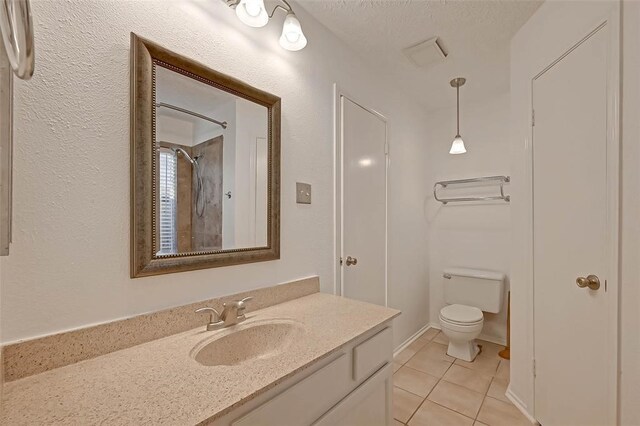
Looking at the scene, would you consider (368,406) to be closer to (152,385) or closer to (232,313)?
(232,313)

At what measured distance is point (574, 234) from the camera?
1371 mm

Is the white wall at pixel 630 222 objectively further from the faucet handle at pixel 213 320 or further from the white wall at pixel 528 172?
the faucet handle at pixel 213 320

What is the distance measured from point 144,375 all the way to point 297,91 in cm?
143

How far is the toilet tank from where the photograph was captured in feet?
8.20

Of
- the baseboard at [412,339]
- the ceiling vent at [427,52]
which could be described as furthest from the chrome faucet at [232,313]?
the ceiling vent at [427,52]

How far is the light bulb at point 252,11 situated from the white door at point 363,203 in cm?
79

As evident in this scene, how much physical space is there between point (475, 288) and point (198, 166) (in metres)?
2.61

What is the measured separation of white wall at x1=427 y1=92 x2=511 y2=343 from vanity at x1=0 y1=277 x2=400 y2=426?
1958 millimetres

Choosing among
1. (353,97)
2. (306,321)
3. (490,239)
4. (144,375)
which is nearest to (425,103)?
(353,97)

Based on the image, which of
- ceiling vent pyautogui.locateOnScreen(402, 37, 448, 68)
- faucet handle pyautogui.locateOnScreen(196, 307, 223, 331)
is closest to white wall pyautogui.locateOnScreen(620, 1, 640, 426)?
ceiling vent pyautogui.locateOnScreen(402, 37, 448, 68)

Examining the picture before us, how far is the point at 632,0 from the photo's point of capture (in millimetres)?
1090

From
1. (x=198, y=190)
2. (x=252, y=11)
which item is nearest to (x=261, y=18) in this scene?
(x=252, y=11)

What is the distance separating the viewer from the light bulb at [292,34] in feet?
4.06

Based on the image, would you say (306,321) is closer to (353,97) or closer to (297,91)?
(297,91)
